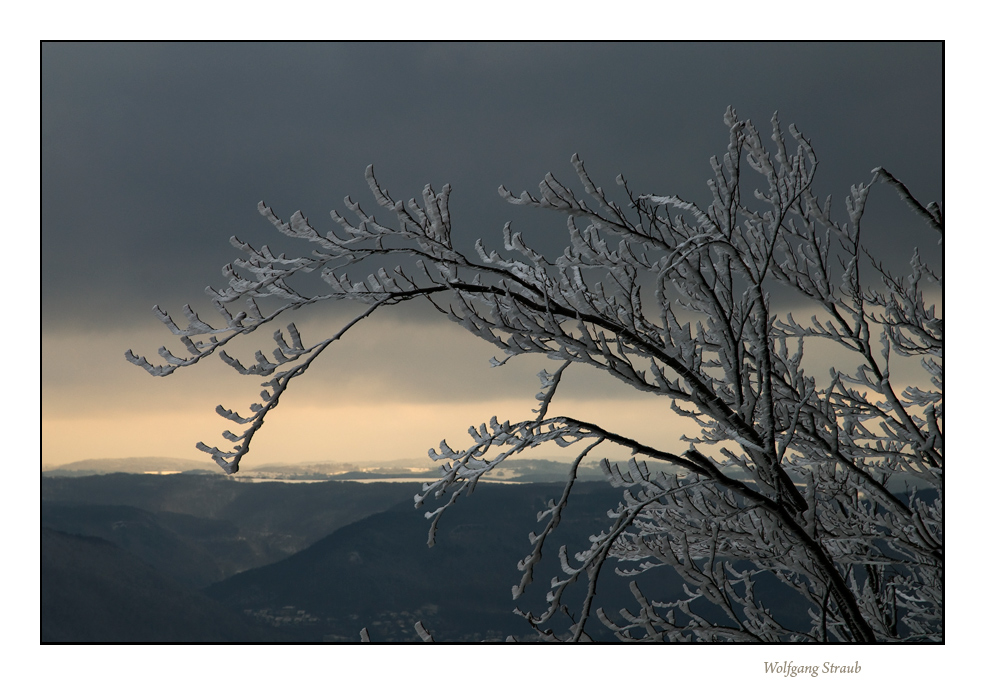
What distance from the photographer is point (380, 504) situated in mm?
37469

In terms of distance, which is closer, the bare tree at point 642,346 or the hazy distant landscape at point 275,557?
the bare tree at point 642,346

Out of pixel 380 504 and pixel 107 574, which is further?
pixel 380 504

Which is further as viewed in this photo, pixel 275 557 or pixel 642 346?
pixel 275 557

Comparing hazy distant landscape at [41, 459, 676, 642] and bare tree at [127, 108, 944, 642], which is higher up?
bare tree at [127, 108, 944, 642]

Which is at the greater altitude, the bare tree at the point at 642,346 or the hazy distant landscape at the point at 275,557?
the bare tree at the point at 642,346

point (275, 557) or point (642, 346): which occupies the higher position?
point (642, 346)

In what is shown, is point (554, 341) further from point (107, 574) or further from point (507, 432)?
point (107, 574)

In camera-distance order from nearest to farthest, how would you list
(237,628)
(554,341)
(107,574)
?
(554,341) → (107,574) → (237,628)

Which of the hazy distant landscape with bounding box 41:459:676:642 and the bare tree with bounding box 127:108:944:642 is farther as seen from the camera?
the hazy distant landscape with bounding box 41:459:676:642
